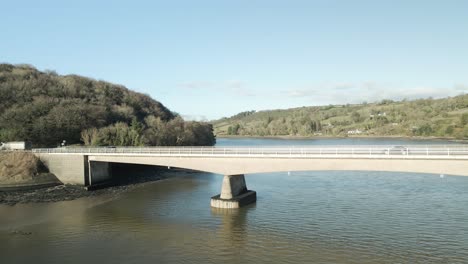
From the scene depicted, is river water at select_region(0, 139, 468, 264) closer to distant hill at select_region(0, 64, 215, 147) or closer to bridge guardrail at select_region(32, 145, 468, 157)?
bridge guardrail at select_region(32, 145, 468, 157)

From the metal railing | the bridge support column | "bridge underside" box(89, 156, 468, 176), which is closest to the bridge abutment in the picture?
the metal railing

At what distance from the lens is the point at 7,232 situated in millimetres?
33375

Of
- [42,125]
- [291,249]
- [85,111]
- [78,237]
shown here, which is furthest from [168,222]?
[85,111]

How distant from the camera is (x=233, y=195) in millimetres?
41062

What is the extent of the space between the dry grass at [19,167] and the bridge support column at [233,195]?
30.7 m

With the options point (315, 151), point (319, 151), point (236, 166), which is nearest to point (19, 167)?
point (236, 166)

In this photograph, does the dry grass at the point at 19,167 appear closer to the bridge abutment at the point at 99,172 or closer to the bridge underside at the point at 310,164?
the bridge abutment at the point at 99,172

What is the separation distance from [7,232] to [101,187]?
74.1ft

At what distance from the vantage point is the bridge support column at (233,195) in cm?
3975

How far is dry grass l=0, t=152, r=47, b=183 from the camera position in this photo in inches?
2128

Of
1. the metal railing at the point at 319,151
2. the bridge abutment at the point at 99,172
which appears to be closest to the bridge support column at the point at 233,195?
the metal railing at the point at 319,151

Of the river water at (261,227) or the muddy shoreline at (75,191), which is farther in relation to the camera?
the muddy shoreline at (75,191)

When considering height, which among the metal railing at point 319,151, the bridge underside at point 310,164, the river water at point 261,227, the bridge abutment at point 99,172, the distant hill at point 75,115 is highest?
the distant hill at point 75,115

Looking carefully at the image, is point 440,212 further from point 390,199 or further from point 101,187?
point 101,187
